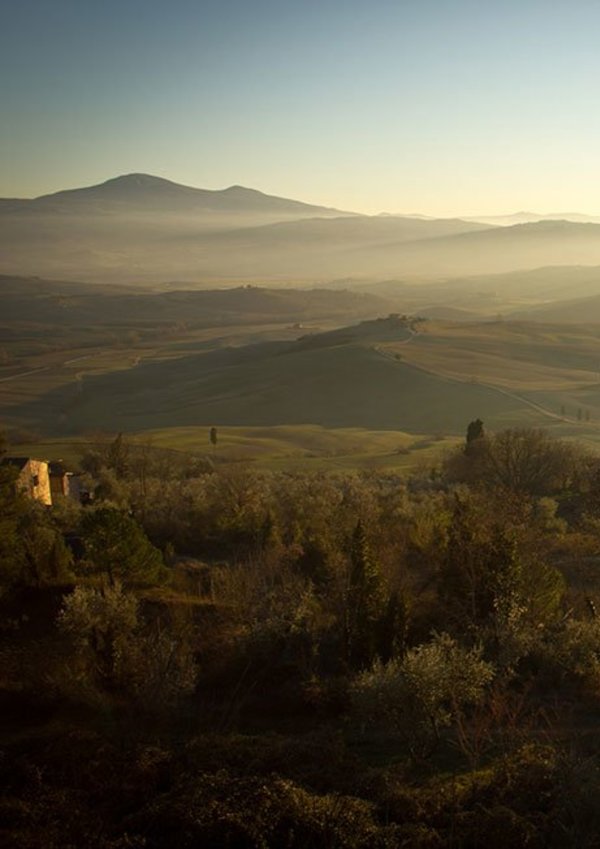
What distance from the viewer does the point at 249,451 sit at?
6141 cm

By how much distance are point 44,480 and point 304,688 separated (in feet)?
76.9

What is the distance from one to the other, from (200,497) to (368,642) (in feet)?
47.2

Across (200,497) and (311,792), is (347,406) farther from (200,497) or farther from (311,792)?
(311,792)

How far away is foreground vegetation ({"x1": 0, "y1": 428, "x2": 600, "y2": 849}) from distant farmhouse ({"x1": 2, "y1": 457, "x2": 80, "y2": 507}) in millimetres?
8658

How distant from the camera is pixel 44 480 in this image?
36.3 meters

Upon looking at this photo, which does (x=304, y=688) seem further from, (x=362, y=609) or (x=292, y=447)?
(x=292, y=447)

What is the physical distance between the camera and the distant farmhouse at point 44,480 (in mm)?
33116

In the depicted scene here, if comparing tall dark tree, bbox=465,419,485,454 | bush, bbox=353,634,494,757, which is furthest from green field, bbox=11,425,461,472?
bush, bbox=353,634,494,757

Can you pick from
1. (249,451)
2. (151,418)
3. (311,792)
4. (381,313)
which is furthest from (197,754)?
(381,313)

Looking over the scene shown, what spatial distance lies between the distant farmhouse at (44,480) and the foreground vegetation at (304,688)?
8.66 metres

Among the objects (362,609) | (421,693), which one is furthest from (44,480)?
(421,693)

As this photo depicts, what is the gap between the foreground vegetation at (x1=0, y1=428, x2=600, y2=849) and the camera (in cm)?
1144

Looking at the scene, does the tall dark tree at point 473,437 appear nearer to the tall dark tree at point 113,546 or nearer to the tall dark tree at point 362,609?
the tall dark tree at point 362,609

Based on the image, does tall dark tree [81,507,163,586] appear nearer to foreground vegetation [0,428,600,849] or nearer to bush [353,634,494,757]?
foreground vegetation [0,428,600,849]
